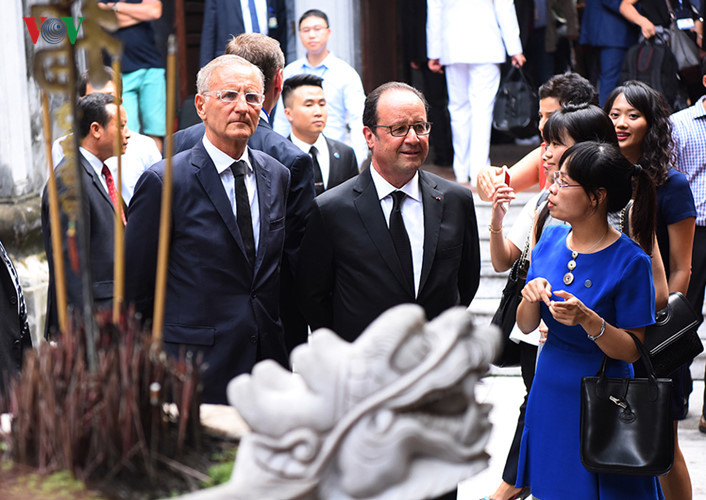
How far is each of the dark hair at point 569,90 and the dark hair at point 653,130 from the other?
38cm

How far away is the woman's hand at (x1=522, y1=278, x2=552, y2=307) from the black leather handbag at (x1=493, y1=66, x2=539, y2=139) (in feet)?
16.4

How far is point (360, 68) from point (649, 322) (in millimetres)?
6376

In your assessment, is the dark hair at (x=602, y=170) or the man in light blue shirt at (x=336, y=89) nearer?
the dark hair at (x=602, y=170)

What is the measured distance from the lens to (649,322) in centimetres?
347

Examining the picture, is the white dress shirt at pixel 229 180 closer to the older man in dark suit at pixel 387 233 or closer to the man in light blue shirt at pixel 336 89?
the older man in dark suit at pixel 387 233

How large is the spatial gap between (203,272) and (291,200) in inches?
30.4

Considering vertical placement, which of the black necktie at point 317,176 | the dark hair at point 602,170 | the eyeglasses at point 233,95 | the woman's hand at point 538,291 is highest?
the eyeglasses at point 233,95

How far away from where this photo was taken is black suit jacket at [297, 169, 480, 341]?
377cm

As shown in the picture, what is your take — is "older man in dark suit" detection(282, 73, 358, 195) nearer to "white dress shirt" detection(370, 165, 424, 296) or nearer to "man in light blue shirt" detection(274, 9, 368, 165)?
"man in light blue shirt" detection(274, 9, 368, 165)

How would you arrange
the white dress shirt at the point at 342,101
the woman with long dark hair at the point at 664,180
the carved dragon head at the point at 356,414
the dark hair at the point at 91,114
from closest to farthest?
the carved dragon head at the point at 356,414, the woman with long dark hair at the point at 664,180, the dark hair at the point at 91,114, the white dress shirt at the point at 342,101

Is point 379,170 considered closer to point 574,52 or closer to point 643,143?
point 643,143

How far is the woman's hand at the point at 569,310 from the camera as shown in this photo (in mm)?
3287

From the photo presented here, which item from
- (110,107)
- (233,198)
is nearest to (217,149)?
(233,198)

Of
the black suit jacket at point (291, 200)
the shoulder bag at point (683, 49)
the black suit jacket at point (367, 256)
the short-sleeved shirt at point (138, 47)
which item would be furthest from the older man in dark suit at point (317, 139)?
the shoulder bag at point (683, 49)
